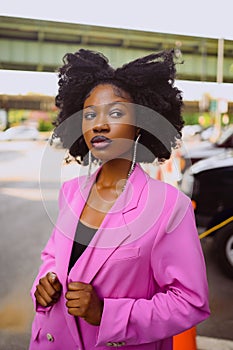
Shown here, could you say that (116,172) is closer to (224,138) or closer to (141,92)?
(141,92)

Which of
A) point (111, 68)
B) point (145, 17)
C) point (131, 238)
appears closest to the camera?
point (131, 238)

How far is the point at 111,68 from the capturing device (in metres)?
1.11

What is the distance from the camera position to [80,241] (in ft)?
3.52

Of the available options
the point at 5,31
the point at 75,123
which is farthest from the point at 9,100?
the point at 75,123

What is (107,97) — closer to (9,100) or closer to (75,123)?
(75,123)

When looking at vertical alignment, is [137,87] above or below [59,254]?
above

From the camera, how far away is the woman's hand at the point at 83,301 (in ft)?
3.22

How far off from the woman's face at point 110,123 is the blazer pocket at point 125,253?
0.65ft

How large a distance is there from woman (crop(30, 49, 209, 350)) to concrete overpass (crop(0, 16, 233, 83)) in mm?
2561

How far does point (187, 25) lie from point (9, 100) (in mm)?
2020

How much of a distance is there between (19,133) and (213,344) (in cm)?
151

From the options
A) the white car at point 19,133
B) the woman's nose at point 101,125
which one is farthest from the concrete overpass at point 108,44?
the woman's nose at point 101,125

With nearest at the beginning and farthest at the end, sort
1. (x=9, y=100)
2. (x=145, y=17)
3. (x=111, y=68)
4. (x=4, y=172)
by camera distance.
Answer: (x=111, y=68)
(x=145, y=17)
(x=9, y=100)
(x=4, y=172)

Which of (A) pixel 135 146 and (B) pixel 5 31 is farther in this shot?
(B) pixel 5 31
